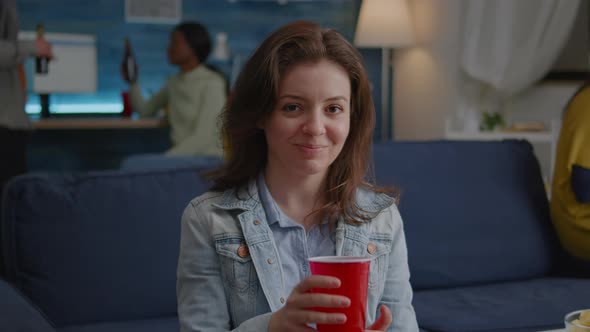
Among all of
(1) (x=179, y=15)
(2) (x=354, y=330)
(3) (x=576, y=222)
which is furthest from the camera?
(1) (x=179, y=15)

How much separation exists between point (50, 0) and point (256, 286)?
5.21 meters

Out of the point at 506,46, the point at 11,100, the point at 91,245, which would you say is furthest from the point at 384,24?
the point at 91,245

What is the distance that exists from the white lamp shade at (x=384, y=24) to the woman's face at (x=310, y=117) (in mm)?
4629

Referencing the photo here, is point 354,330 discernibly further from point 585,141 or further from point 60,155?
point 60,155

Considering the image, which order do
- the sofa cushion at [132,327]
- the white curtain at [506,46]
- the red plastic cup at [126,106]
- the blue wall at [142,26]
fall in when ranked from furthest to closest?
the blue wall at [142,26] → the red plastic cup at [126,106] → the white curtain at [506,46] → the sofa cushion at [132,327]

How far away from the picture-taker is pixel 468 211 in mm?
2547

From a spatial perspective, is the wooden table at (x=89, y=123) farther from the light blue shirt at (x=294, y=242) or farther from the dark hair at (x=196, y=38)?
the light blue shirt at (x=294, y=242)

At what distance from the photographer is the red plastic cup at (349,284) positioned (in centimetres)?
96

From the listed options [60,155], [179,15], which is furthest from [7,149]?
[179,15]

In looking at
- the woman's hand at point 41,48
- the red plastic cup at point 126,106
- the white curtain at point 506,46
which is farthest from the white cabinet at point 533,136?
the red plastic cup at point 126,106

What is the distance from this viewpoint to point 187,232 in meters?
1.42

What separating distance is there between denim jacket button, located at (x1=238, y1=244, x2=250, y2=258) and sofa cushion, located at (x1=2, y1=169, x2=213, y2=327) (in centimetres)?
74

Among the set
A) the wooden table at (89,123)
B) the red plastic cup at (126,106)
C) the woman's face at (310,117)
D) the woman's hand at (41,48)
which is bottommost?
the wooden table at (89,123)

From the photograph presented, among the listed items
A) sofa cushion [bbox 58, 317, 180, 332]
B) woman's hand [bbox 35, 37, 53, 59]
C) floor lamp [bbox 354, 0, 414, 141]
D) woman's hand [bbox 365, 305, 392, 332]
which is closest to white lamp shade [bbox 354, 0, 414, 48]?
floor lamp [bbox 354, 0, 414, 141]
